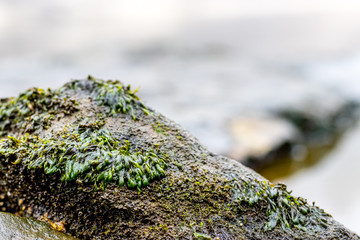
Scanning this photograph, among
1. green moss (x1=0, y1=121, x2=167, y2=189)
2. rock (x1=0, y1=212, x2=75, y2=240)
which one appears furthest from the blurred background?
rock (x1=0, y1=212, x2=75, y2=240)

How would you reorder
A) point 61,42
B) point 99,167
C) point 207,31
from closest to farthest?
point 99,167
point 61,42
point 207,31

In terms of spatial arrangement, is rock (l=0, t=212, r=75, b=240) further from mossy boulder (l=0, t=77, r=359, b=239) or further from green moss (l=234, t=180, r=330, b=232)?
green moss (l=234, t=180, r=330, b=232)

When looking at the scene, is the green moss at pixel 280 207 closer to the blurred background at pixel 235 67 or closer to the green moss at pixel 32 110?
the green moss at pixel 32 110

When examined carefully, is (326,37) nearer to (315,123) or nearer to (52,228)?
(315,123)

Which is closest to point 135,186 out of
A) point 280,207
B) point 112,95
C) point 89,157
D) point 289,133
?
point 89,157

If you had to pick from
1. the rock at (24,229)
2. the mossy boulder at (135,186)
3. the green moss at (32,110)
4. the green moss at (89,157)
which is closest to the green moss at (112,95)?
the mossy boulder at (135,186)

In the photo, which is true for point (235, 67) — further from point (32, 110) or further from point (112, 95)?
point (32, 110)

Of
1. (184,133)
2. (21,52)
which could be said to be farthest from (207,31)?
(184,133)
